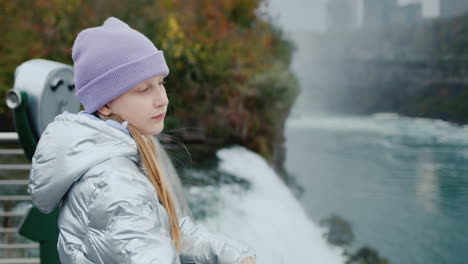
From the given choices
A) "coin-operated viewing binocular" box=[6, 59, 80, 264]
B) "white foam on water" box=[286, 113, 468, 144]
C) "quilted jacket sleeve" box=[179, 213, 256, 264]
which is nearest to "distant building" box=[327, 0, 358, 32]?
"white foam on water" box=[286, 113, 468, 144]

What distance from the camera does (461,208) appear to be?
15.9ft

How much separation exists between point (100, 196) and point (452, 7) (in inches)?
188

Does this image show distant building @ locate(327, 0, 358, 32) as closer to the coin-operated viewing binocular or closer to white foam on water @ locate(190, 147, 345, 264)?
white foam on water @ locate(190, 147, 345, 264)

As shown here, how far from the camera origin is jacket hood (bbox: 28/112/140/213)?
0.77m

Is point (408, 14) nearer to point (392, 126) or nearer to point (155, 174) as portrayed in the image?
point (392, 126)

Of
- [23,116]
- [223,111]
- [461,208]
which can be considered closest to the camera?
[23,116]

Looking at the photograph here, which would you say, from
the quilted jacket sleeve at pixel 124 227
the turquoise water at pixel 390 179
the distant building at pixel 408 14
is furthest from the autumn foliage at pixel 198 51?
the quilted jacket sleeve at pixel 124 227

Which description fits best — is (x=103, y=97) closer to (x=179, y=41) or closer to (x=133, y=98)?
(x=133, y=98)

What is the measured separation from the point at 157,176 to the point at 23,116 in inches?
22.0

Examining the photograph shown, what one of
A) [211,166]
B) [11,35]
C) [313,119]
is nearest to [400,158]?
[313,119]

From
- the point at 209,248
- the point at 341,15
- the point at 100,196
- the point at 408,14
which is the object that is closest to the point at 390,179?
the point at 408,14

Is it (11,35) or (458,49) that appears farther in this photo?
(11,35)

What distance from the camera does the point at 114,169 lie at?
75 centimetres

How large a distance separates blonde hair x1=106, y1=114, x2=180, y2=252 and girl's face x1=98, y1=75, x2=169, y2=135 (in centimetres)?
1
